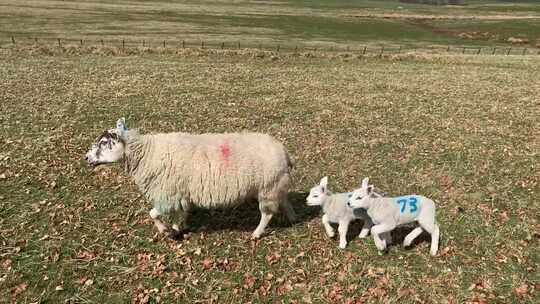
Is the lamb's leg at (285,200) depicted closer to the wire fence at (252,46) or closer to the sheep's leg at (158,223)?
the sheep's leg at (158,223)

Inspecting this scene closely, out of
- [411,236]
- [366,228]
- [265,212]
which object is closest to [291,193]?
[265,212]

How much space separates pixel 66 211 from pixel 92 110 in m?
10.8

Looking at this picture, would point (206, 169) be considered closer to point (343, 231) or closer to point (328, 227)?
point (328, 227)

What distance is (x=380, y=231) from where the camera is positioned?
1052 centimetres

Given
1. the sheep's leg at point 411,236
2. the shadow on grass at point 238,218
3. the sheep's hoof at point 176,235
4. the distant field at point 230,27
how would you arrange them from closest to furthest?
the sheep's leg at point 411,236
the sheep's hoof at point 176,235
the shadow on grass at point 238,218
the distant field at point 230,27

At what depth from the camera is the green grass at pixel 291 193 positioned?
33.7 feet

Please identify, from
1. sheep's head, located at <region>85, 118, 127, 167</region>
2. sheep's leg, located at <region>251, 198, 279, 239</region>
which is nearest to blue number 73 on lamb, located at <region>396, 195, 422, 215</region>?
sheep's leg, located at <region>251, 198, 279, 239</region>

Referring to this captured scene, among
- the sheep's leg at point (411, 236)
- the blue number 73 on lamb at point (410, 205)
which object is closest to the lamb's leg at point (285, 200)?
the blue number 73 on lamb at point (410, 205)

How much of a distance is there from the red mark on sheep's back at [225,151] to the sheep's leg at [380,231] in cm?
405

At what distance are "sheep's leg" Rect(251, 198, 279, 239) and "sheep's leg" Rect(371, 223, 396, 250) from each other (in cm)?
257

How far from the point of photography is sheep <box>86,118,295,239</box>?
10953 mm

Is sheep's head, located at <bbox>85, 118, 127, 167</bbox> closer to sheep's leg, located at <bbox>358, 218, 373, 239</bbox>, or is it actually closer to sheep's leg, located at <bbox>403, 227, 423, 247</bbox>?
sheep's leg, located at <bbox>358, 218, 373, 239</bbox>

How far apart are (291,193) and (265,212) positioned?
297cm

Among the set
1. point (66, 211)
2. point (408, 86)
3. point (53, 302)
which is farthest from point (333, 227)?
point (408, 86)
